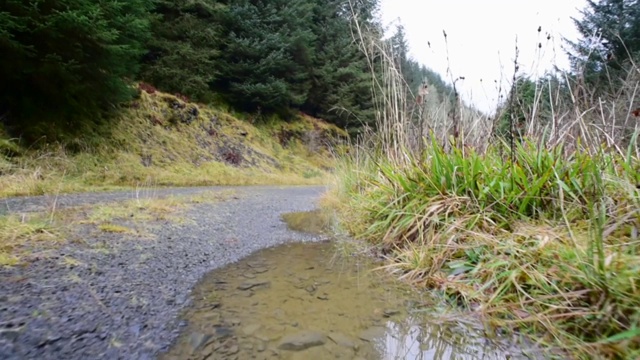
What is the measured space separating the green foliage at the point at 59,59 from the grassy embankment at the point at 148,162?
59cm

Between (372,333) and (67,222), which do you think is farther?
(67,222)

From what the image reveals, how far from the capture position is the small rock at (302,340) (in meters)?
1.04

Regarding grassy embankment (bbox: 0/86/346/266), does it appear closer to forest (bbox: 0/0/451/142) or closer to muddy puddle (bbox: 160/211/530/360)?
forest (bbox: 0/0/451/142)

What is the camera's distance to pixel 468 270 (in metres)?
1.52

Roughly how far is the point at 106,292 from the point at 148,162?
6.27 metres

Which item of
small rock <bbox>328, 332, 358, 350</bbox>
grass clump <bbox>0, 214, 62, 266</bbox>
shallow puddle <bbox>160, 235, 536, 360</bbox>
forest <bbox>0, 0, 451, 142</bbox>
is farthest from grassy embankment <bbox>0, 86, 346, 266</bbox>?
small rock <bbox>328, 332, 358, 350</bbox>

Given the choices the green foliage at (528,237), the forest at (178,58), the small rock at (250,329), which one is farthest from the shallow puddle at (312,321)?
the forest at (178,58)

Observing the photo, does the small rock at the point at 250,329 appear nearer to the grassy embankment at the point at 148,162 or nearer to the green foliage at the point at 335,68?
the grassy embankment at the point at 148,162

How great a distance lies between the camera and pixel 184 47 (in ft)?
32.1

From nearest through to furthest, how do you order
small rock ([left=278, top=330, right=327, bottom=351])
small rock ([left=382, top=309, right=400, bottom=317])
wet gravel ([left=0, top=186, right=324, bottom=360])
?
wet gravel ([left=0, top=186, right=324, bottom=360])
small rock ([left=278, top=330, right=327, bottom=351])
small rock ([left=382, top=309, right=400, bottom=317])

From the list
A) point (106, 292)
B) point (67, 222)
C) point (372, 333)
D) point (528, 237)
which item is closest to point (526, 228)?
point (528, 237)

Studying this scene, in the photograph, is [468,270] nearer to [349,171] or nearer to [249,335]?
[249,335]

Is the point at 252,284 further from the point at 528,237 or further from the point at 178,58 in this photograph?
the point at 178,58

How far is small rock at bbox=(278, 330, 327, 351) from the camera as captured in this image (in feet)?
3.42
